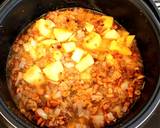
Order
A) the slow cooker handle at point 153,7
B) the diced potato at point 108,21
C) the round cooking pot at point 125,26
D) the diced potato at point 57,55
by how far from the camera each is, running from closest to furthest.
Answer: the round cooking pot at point 125,26, the slow cooker handle at point 153,7, the diced potato at point 57,55, the diced potato at point 108,21

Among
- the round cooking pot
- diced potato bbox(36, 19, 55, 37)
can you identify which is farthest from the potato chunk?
the round cooking pot

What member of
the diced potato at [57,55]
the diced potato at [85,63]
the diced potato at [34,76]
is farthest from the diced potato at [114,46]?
the diced potato at [34,76]

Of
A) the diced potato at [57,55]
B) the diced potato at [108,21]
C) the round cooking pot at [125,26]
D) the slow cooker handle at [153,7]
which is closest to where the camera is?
the round cooking pot at [125,26]

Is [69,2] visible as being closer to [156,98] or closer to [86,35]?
[86,35]

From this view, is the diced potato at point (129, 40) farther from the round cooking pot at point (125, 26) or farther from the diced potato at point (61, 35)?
the diced potato at point (61, 35)

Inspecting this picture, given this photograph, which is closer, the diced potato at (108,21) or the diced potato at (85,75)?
the diced potato at (85,75)

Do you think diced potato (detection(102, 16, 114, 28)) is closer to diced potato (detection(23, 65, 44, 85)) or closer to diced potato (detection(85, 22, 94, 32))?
diced potato (detection(85, 22, 94, 32))
